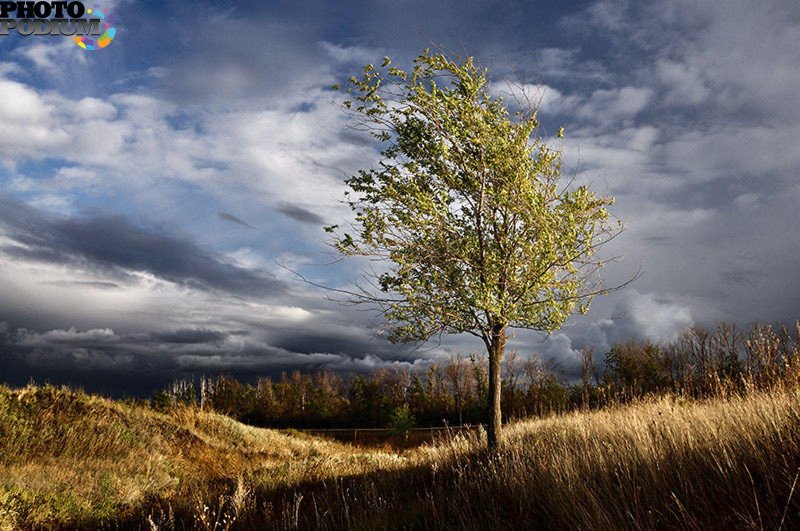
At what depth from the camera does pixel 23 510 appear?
39.0ft

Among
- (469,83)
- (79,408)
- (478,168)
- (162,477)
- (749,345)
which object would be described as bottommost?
(162,477)

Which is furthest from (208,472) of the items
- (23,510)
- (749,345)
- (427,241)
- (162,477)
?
(749,345)

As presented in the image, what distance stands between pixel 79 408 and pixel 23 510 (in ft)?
36.3

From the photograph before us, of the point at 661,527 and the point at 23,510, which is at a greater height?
the point at 661,527

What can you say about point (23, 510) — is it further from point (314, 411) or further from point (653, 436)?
point (314, 411)

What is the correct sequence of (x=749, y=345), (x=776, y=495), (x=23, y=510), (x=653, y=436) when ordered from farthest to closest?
(x=23, y=510) → (x=749, y=345) → (x=653, y=436) → (x=776, y=495)

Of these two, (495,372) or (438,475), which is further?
(495,372)

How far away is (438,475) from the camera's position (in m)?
12.1

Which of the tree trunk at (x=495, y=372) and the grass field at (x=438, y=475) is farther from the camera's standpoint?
the tree trunk at (x=495, y=372)

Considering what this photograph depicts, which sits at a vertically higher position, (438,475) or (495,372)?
(495,372)

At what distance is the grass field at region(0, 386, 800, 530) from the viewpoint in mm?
5652

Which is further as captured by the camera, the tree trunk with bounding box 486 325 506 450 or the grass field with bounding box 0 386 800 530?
the tree trunk with bounding box 486 325 506 450

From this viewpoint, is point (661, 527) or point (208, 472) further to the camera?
point (208, 472)

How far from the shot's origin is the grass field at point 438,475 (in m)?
5.65
